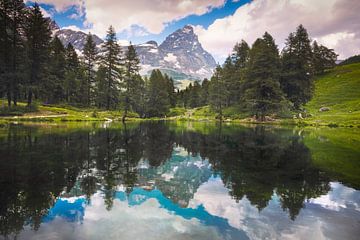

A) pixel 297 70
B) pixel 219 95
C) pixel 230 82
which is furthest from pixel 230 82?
pixel 297 70

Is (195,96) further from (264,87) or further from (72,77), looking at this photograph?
(264,87)

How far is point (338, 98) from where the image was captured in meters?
80.4

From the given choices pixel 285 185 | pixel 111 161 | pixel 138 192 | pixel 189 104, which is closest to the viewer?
pixel 138 192

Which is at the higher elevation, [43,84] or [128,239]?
[43,84]

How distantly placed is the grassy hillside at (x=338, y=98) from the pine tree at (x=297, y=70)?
6455 millimetres

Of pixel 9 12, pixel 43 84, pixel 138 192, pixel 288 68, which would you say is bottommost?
pixel 138 192

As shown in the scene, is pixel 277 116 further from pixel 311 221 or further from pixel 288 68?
pixel 311 221

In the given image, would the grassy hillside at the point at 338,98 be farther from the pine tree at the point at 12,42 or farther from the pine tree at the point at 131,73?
the pine tree at the point at 12,42

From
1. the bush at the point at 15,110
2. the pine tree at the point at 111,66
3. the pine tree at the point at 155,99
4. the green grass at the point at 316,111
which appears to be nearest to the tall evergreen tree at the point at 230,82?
the green grass at the point at 316,111

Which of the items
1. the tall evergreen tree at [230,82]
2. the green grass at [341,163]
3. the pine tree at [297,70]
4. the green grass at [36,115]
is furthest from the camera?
the tall evergreen tree at [230,82]

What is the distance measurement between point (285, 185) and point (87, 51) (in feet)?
265

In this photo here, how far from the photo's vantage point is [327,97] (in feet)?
274

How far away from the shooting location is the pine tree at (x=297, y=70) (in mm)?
69125

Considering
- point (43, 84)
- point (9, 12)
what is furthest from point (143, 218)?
point (9, 12)
